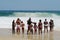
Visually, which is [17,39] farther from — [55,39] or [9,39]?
[55,39]

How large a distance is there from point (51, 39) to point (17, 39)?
2.19 metres

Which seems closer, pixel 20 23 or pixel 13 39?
pixel 13 39

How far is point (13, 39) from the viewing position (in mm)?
16125

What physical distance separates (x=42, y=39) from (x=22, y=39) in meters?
1.29

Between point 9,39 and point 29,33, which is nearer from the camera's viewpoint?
point 9,39

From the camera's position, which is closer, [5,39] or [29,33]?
[5,39]

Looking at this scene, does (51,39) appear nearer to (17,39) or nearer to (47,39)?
(47,39)

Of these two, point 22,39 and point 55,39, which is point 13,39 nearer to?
point 22,39

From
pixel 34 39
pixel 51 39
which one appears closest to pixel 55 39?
pixel 51 39

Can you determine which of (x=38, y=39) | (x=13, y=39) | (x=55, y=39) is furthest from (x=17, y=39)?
(x=55, y=39)

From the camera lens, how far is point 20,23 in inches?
764

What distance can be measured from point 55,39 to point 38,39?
1125 millimetres

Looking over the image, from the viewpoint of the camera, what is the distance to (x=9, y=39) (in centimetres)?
1617

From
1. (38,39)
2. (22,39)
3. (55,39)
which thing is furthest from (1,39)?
(55,39)
